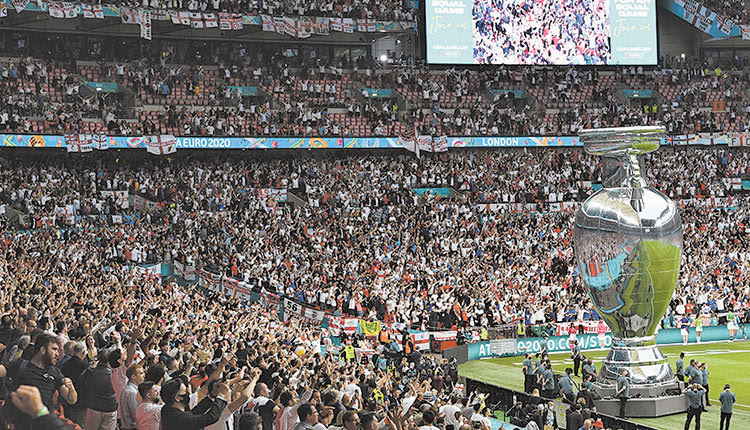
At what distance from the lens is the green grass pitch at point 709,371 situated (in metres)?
23.5

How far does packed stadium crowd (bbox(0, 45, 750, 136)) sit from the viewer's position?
4544 cm

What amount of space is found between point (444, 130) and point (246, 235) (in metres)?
17.7

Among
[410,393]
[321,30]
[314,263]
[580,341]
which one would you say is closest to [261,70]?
[321,30]

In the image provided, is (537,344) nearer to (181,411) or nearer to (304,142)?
(304,142)

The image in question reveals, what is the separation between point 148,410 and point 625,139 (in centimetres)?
1767

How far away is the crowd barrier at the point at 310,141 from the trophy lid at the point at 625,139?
56.5 feet

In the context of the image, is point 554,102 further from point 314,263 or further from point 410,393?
point 410,393

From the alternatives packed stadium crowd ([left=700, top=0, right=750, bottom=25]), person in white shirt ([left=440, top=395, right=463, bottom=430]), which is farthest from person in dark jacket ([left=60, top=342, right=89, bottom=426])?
packed stadium crowd ([left=700, top=0, right=750, bottom=25])

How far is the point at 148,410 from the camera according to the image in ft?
29.3

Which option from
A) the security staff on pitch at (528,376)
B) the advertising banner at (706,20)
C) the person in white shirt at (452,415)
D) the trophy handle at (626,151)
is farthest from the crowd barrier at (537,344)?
the advertising banner at (706,20)

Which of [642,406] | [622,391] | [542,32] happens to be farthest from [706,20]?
[622,391]

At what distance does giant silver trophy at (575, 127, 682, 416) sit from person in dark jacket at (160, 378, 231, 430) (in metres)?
17.0

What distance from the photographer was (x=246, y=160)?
161 ft

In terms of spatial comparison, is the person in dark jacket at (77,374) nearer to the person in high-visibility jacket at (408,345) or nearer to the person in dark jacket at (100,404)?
the person in dark jacket at (100,404)
